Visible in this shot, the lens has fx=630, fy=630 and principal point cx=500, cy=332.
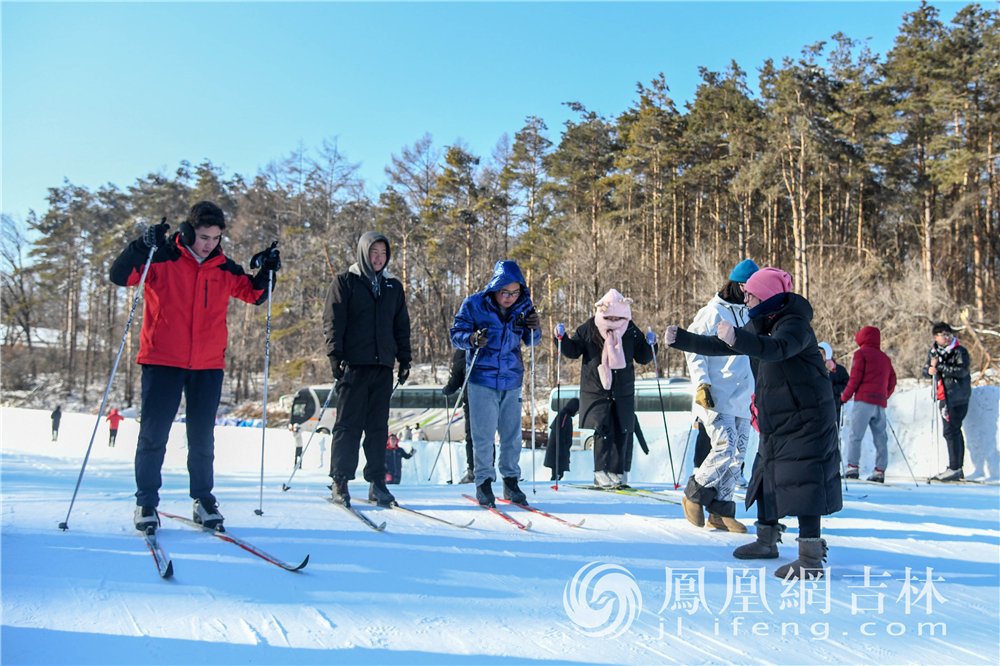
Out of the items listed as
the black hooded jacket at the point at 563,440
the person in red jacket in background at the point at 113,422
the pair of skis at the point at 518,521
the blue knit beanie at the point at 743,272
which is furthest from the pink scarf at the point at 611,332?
the person in red jacket in background at the point at 113,422

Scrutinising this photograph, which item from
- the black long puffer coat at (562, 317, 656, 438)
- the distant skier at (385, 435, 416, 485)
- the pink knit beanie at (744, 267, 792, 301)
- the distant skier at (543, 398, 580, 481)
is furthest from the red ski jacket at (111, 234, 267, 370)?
the distant skier at (385, 435, 416, 485)

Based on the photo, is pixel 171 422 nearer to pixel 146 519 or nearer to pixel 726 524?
pixel 146 519

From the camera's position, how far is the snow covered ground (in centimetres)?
205

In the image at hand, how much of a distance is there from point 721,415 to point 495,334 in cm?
163

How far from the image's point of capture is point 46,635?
6.48ft

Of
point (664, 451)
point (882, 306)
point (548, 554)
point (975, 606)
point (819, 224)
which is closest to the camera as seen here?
point (975, 606)

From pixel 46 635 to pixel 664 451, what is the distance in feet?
27.6

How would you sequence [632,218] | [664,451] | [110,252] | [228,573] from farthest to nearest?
[110,252] < [632,218] < [664,451] < [228,573]

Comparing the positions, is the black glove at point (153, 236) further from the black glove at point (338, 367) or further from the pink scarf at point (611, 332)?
the pink scarf at point (611, 332)

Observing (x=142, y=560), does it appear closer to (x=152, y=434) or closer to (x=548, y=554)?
(x=152, y=434)

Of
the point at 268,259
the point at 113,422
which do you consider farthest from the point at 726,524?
the point at 113,422

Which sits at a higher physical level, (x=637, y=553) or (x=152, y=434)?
(x=152, y=434)

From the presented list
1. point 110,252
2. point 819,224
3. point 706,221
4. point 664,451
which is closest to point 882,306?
point 819,224

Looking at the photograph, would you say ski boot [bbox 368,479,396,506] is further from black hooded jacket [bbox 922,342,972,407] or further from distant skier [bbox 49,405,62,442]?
distant skier [bbox 49,405,62,442]
